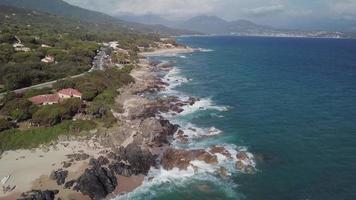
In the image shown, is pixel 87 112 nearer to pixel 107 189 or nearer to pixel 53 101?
pixel 53 101

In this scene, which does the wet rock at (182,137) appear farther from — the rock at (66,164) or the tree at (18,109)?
the tree at (18,109)

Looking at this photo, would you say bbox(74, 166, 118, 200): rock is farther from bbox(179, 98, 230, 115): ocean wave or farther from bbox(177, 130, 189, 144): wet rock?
bbox(179, 98, 230, 115): ocean wave

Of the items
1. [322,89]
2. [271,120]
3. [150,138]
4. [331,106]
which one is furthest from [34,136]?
[322,89]

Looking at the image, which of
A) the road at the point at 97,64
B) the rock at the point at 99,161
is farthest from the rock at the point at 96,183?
the road at the point at 97,64

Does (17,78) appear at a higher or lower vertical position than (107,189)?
higher

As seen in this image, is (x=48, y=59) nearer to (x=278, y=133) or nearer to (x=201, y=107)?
(x=201, y=107)

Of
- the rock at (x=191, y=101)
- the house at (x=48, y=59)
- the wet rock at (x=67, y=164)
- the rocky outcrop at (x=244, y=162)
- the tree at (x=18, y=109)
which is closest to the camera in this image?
the wet rock at (x=67, y=164)

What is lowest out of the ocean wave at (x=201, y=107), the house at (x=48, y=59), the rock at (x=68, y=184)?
the rock at (x=68, y=184)
